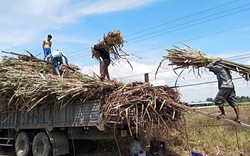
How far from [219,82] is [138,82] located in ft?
6.23

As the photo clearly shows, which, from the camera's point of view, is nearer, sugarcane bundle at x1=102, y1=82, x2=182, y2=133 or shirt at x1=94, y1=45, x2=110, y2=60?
sugarcane bundle at x1=102, y1=82, x2=182, y2=133

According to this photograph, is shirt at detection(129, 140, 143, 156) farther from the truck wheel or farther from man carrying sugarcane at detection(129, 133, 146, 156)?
the truck wheel

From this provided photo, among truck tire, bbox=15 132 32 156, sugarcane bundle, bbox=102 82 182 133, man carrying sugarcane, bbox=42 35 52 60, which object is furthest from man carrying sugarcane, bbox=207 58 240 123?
man carrying sugarcane, bbox=42 35 52 60

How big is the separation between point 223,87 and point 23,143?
6409 mm

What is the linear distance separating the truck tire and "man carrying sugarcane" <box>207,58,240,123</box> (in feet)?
18.7

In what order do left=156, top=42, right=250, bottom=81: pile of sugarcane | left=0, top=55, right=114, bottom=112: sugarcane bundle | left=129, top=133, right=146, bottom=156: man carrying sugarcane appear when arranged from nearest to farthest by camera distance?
left=156, top=42, right=250, bottom=81: pile of sugarcane
left=0, top=55, right=114, bottom=112: sugarcane bundle
left=129, top=133, right=146, bottom=156: man carrying sugarcane

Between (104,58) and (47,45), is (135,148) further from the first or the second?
(47,45)

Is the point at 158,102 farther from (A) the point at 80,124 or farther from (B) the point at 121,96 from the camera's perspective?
(A) the point at 80,124

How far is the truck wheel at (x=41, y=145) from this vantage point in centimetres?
916

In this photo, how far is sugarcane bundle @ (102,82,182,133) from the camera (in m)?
7.42

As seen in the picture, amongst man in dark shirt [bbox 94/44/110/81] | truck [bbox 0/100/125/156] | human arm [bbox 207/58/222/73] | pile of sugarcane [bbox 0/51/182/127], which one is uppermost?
man in dark shirt [bbox 94/44/110/81]

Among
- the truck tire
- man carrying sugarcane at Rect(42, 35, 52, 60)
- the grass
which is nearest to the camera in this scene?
the grass

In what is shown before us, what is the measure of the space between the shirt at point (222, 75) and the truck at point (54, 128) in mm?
2689

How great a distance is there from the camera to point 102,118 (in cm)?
766
